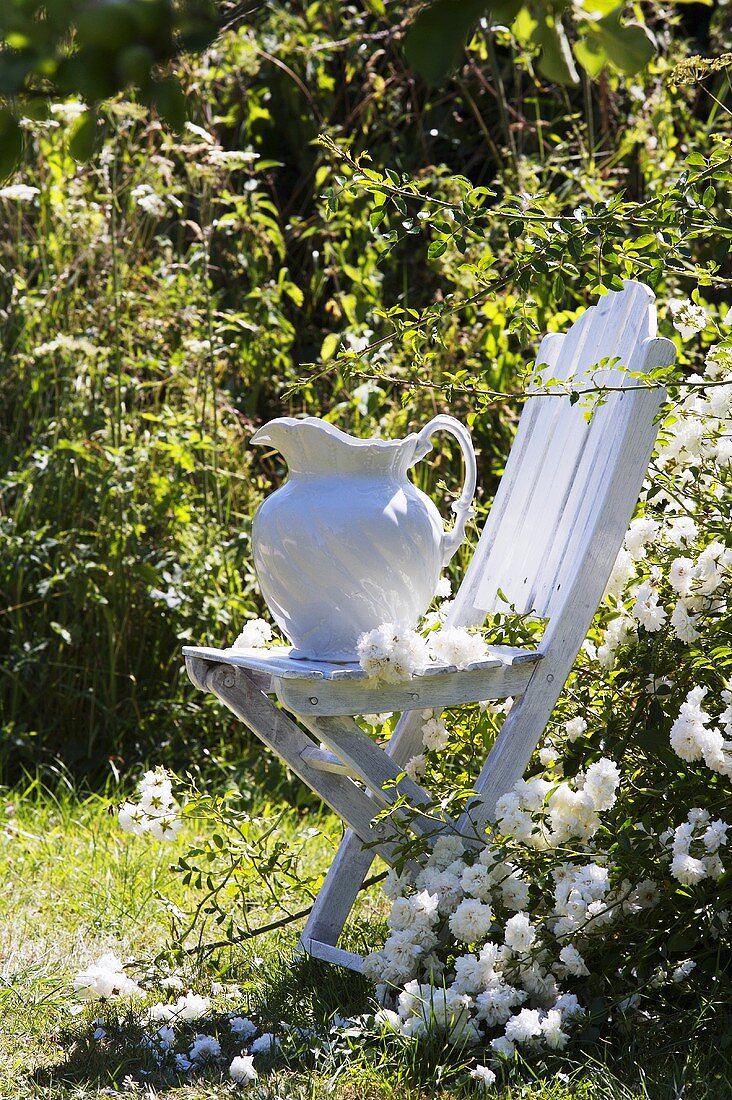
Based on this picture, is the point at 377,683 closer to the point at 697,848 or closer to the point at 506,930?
the point at 506,930

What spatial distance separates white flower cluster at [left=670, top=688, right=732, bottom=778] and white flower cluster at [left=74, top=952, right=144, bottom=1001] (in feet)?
3.45

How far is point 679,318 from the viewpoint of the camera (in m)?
2.34

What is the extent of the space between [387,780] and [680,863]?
50 centimetres

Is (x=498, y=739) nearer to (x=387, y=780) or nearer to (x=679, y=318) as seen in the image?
(x=387, y=780)

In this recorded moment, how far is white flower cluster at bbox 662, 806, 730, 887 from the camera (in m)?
1.77

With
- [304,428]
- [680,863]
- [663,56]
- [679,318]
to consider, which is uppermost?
[663,56]

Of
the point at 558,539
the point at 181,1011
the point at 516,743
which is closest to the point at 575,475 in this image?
the point at 558,539

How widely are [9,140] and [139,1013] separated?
182 cm

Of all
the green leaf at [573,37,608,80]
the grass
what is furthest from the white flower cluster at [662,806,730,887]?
the green leaf at [573,37,608,80]

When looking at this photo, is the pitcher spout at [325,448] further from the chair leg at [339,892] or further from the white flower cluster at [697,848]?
the white flower cluster at [697,848]

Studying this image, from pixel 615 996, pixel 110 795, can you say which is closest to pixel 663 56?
pixel 110 795

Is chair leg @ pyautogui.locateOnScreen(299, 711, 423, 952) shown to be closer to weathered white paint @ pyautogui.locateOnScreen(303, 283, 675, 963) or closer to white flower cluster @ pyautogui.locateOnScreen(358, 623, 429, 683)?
weathered white paint @ pyautogui.locateOnScreen(303, 283, 675, 963)

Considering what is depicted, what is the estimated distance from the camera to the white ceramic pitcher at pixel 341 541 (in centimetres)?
201

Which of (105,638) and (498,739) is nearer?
(498,739)
